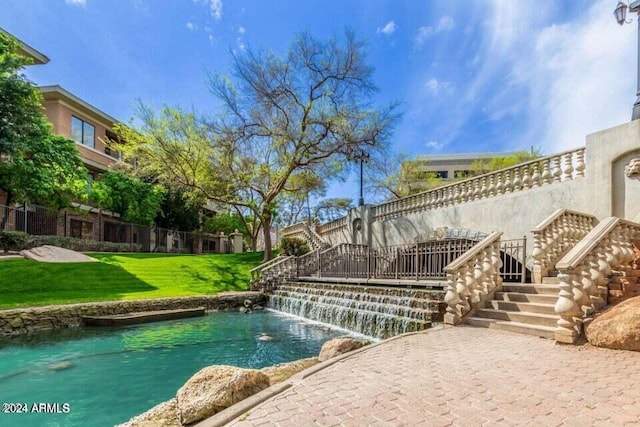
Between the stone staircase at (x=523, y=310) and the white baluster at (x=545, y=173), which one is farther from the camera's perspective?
the white baluster at (x=545, y=173)

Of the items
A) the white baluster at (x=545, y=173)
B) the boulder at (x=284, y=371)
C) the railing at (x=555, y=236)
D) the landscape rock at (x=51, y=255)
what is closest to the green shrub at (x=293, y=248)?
the landscape rock at (x=51, y=255)

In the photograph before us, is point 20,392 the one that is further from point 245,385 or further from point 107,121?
point 107,121

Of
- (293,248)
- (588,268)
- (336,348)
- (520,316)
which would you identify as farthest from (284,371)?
(293,248)

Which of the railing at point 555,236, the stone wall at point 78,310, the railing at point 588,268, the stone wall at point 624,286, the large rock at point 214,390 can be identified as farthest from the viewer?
the stone wall at point 78,310

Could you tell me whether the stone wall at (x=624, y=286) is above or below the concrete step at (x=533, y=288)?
above

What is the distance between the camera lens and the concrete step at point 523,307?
690 centimetres

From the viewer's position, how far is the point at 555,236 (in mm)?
8703

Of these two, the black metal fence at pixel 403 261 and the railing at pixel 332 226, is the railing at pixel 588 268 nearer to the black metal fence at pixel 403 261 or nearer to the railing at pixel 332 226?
the black metal fence at pixel 403 261

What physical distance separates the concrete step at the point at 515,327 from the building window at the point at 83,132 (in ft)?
99.3

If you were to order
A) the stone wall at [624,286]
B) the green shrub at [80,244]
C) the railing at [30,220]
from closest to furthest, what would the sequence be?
the stone wall at [624,286], the railing at [30,220], the green shrub at [80,244]

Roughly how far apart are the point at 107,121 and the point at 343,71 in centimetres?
2212

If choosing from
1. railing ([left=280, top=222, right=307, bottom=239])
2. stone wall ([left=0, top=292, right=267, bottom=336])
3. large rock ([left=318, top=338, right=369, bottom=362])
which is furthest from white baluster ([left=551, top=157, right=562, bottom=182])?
railing ([left=280, top=222, right=307, bottom=239])

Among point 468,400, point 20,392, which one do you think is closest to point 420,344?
point 468,400

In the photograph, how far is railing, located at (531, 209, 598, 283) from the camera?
8336 millimetres
